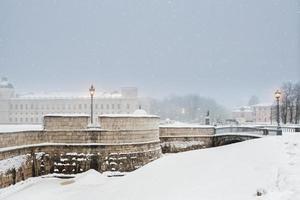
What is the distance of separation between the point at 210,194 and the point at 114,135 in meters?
12.9

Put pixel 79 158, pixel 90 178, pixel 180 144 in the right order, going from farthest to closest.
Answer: pixel 180 144, pixel 79 158, pixel 90 178

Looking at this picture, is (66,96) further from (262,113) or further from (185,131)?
(185,131)

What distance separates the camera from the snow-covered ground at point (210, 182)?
11.5 m

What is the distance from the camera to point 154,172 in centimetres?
1758

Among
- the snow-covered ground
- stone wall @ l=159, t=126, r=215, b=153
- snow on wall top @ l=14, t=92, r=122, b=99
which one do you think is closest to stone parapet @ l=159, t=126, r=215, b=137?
stone wall @ l=159, t=126, r=215, b=153

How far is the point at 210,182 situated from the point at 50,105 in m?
83.2

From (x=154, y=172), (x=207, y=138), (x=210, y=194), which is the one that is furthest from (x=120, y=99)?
(x=210, y=194)

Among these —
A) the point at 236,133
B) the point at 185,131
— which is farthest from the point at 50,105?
the point at 236,133

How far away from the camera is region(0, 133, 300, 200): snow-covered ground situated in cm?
1145

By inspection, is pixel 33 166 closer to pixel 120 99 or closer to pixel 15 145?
pixel 15 145

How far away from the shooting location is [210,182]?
1323cm

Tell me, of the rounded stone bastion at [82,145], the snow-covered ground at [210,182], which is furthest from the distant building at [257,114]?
the snow-covered ground at [210,182]

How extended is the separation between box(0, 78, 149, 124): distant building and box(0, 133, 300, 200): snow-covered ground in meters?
70.7

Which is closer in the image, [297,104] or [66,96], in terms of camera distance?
[297,104]
